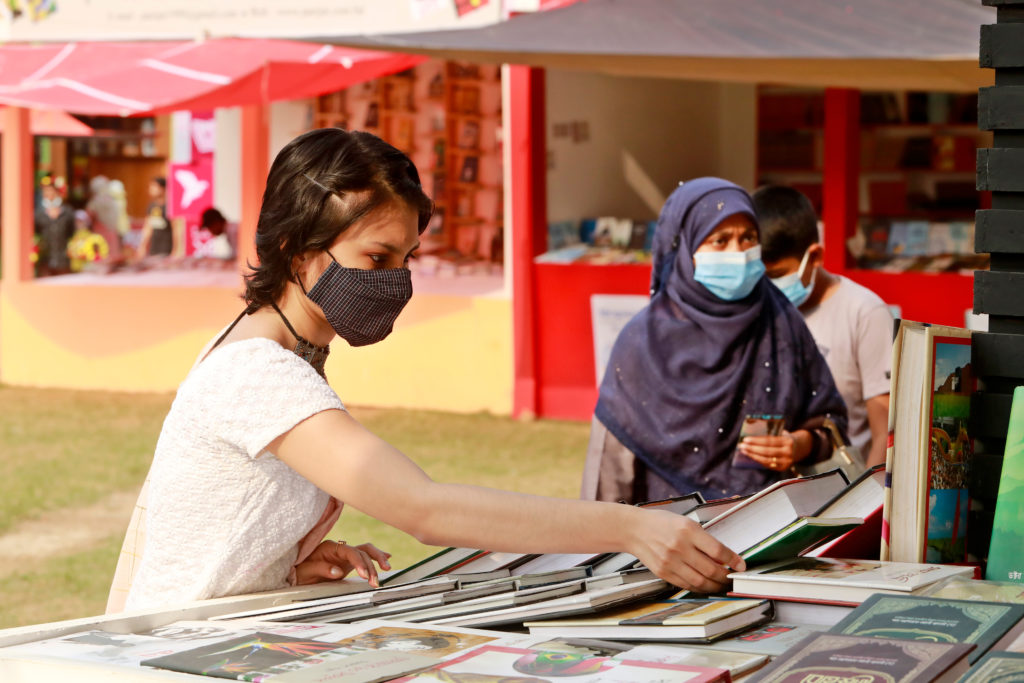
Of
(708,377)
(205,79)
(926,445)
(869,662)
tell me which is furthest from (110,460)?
(869,662)

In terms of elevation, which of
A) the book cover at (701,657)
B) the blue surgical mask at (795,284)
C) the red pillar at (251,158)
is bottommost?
the book cover at (701,657)

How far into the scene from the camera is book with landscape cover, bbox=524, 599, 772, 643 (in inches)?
52.1

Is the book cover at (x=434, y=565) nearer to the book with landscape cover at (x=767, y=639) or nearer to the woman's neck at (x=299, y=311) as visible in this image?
the woman's neck at (x=299, y=311)

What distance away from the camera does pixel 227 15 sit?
9.99 meters

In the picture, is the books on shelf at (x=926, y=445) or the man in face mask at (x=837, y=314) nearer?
the books on shelf at (x=926, y=445)

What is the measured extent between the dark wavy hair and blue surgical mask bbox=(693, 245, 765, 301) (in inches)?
58.0

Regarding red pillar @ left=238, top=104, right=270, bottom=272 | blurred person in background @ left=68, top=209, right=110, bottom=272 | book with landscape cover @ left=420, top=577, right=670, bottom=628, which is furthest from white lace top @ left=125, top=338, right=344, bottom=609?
blurred person in background @ left=68, top=209, right=110, bottom=272

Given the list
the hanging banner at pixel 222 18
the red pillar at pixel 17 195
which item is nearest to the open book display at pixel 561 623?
the hanging banner at pixel 222 18

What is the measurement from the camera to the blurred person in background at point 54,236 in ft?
37.3

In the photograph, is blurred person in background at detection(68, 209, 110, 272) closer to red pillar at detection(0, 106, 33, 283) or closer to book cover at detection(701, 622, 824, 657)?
red pillar at detection(0, 106, 33, 283)

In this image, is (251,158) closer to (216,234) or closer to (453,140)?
(216,234)

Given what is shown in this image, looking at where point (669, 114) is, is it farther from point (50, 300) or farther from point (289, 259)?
point (289, 259)

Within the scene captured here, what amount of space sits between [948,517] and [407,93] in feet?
29.9

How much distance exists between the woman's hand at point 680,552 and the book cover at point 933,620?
0.18 meters
